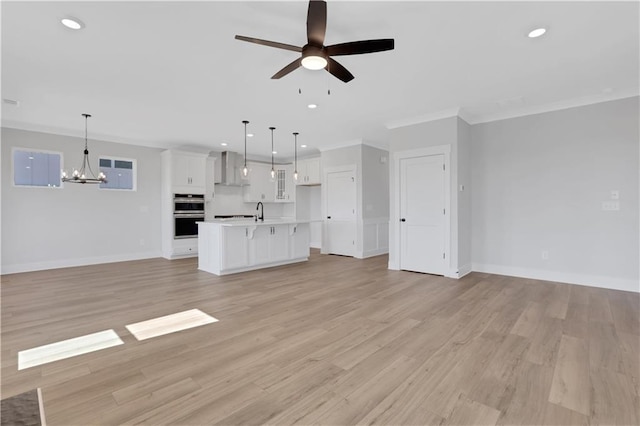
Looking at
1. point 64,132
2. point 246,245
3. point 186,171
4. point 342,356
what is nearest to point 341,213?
point 246,245

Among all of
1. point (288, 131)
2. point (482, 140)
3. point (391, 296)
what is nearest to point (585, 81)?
point (482, 140)

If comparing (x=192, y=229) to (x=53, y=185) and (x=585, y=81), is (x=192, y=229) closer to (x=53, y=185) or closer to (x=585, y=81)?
(x=53, y=185)

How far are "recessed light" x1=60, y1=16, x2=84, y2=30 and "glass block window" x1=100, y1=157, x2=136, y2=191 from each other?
4.65 m

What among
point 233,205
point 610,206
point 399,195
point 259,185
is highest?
point 259,185

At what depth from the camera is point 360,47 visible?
7.70 feet

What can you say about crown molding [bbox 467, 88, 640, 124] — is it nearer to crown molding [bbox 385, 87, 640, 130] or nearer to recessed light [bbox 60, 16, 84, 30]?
crown molding [bbox 385, 87, 640, 130]

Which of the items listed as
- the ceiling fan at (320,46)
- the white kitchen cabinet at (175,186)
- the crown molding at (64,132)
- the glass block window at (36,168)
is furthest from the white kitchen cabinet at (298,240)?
the glass block window at (36,168)

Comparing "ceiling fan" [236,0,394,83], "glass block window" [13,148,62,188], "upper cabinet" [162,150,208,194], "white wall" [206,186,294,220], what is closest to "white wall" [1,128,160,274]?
"glass block window" [13,148,62,188]

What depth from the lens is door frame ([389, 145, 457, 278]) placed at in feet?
16.5

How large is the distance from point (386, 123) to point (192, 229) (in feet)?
16.7

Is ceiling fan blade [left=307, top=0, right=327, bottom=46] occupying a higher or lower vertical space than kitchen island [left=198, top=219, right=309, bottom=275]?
higher

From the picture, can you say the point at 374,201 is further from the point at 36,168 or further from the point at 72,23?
the point at 36,168

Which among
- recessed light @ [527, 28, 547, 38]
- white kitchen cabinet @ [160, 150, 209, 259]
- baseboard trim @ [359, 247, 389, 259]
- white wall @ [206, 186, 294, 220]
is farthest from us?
white wall @ [206, 186, 294, 220]

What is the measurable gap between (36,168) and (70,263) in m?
1.93
